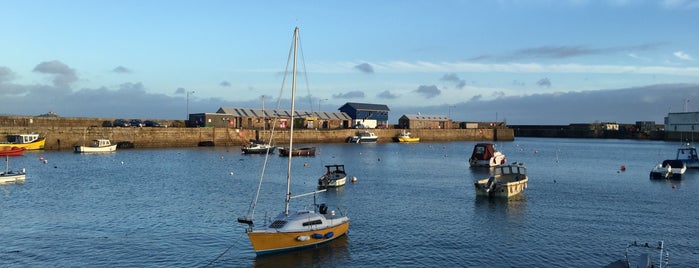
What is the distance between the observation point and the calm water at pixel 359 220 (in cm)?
2595

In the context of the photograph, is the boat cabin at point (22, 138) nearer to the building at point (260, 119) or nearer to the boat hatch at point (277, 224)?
the building at point (260, 119)

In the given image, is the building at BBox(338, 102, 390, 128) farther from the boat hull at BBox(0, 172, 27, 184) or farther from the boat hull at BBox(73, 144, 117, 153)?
the boat hull at BBox(0, 172, 27, 184)

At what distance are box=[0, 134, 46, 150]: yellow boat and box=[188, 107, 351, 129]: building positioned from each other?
126ft

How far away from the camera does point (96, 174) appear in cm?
5828

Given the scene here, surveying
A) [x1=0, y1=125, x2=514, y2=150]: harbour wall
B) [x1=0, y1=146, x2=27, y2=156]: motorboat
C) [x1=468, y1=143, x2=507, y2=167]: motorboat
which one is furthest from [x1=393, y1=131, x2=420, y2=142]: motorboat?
[x1=0, y1=146, x2=27, y2=156]: motorboat

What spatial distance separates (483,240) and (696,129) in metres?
195

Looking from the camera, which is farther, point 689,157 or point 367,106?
point 367,106

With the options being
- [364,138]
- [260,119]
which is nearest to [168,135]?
[260,119]

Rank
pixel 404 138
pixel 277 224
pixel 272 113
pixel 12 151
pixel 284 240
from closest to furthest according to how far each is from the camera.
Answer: pixel 284 240 → pixel 277 224 → pixel 12 151 → pixel 272 113 → pixel 404 138

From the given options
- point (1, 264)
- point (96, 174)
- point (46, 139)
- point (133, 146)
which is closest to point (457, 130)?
point (133, 146)

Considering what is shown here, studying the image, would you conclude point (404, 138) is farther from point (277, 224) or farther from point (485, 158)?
point (277, 224)

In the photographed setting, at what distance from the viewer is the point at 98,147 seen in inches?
3605

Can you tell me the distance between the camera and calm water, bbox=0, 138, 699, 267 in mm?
25953

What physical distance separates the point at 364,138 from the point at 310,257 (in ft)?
403
